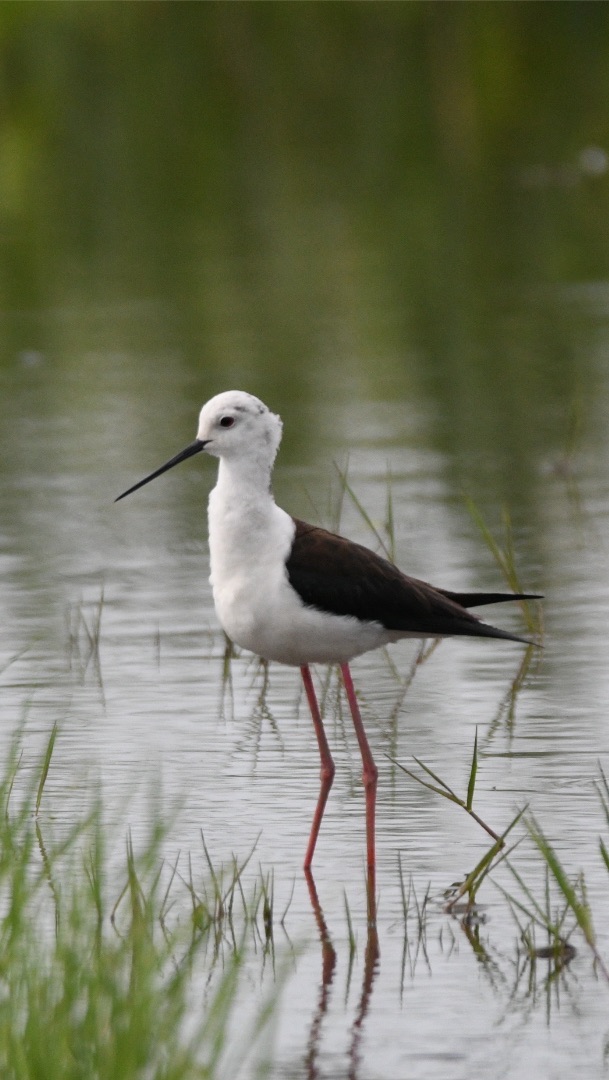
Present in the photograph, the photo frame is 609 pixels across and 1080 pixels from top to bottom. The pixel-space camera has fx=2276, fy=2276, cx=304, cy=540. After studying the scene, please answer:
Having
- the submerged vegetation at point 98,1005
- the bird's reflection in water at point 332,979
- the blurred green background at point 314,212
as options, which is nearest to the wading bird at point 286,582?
the bird's reflection in water at point 332,979

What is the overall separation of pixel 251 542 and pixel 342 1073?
63.1 inches

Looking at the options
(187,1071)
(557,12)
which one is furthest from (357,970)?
(557,12)

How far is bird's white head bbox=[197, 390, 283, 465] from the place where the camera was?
595 centimetres

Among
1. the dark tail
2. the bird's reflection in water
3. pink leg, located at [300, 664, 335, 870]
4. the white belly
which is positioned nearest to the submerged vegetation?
the bird's reflection in water

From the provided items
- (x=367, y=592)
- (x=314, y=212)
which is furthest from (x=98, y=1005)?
(x=314, y=212)

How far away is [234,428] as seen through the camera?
5.96m

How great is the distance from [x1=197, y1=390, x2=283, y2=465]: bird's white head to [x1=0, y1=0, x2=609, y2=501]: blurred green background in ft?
14.6

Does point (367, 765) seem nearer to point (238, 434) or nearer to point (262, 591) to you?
point (262, 591)

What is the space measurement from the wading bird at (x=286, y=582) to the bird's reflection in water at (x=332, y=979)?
169mm

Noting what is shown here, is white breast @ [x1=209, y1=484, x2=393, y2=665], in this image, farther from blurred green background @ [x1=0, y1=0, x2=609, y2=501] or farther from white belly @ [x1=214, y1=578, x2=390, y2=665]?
blurred green background @ [x1=0, y1=0, x2=609, y2=501]

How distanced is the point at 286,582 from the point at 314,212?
17.1 m

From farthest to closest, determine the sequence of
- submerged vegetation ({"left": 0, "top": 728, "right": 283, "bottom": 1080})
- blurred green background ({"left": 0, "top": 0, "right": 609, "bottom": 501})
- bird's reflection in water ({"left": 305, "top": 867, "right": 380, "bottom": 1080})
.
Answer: blurred green background ({"left": 0, "top": 0, "right": 609, "bottom": 501}) < bird's reflection in water ({"left": 305, "top": 867, "right": 380, "bottom": 1080}) < submerged vegetation ({"left": 0, "top": 728, "right": 283, "bottom": 1080})

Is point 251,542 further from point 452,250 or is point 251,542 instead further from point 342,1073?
point 452,250

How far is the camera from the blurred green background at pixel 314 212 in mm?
14289
